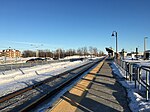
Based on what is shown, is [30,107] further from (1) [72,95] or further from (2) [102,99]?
(2) [102,99]

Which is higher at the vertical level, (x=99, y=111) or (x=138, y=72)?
(x=138, y=72)

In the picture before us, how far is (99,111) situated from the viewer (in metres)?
7.36

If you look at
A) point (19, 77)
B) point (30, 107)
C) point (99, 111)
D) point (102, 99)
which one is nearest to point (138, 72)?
point (102, 99)

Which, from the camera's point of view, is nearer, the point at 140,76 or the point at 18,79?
the point at 140,76

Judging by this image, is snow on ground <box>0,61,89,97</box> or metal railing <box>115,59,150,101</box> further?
snow on ground <box>0,61,89,97</box>

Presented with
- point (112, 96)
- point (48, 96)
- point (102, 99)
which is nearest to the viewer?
point (102, 99)

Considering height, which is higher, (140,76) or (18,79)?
(140,76)

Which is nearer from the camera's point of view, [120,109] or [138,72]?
[120,109]

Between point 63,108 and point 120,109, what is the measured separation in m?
1.89

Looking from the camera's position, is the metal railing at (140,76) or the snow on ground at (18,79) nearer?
the metal railing at (140,76)

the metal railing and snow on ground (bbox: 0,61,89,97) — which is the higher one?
the metal railing

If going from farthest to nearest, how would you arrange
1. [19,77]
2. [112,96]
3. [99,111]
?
[19,77]
[112,96]
[99,111]

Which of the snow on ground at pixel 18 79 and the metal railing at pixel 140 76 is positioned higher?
the metal railing at pixel 140 76

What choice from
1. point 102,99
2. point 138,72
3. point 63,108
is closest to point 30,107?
point 63,108
